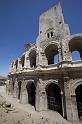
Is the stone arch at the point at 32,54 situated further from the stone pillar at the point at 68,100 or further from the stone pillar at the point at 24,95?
the stone pillar at the point at 68,100

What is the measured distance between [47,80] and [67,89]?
10.4 feet

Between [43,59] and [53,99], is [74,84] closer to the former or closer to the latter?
[53,99]

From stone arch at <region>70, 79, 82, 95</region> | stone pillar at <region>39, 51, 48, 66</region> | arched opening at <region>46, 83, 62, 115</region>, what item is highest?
stone pillar at <region>39, 51, 48, 66</region>

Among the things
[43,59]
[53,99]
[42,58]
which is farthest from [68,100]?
[42,58]

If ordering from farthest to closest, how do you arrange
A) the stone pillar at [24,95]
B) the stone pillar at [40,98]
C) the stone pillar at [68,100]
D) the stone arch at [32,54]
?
the stone arch at [32,54], the stone pillar at [24,95], the stone pillar at [40,98], the stone pillar at [68,100]

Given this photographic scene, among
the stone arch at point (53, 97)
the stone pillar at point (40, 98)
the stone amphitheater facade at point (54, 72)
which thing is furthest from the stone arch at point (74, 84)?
the stone pillar at point (40, 98)

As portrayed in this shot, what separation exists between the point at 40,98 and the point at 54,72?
158 inches

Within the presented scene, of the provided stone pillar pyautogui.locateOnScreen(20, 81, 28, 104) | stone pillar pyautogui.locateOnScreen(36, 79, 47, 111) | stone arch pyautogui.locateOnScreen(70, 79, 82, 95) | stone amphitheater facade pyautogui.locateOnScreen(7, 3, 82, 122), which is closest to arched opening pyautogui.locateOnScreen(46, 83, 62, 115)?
stone amphitheater facade pyautogui.locateOnScreen(7, 3, 82, 122)

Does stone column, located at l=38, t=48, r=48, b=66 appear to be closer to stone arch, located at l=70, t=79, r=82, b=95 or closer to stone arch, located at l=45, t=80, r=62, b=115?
stone arch, located at l=45, t=80, r=62, b=115

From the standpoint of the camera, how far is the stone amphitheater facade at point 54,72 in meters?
11.9

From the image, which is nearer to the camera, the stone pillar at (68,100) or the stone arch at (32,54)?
the stone pillar at (68,100)

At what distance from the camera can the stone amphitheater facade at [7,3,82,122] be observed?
11.9 meters

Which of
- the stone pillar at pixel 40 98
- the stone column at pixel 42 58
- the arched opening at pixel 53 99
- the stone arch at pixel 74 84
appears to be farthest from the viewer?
the stone column at pixel 42 58

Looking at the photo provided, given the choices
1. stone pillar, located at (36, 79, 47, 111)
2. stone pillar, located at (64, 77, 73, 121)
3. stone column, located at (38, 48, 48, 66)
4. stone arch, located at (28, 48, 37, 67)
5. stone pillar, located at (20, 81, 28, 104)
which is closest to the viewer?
stone pillar, located at (64, 77, 73, 121)
